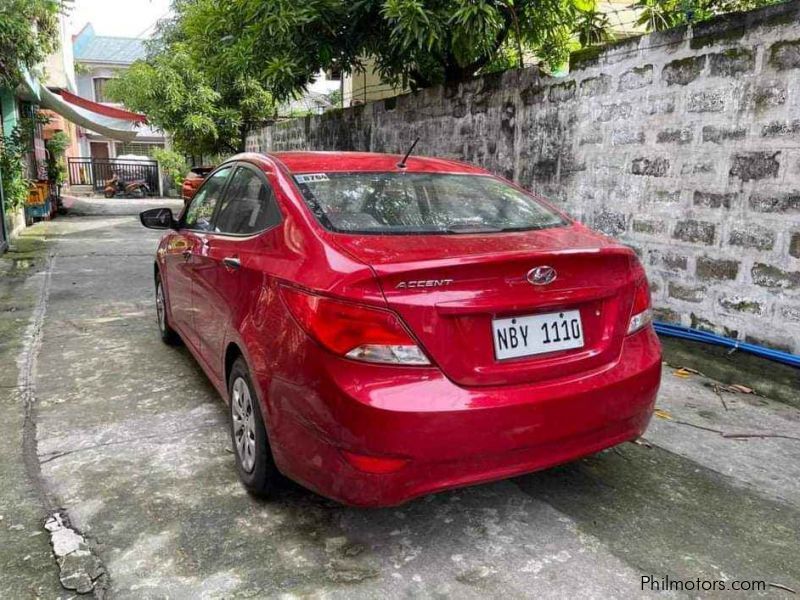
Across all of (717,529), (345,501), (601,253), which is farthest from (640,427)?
(345,501)

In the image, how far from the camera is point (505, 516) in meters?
2.58

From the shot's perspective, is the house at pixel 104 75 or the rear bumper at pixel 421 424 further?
the house at pixel 104 75

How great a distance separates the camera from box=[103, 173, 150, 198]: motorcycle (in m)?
22.2

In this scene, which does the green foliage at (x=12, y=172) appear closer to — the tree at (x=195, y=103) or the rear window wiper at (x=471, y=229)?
the tree at (x=195, y=103)

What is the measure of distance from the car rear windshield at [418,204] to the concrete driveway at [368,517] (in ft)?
3.77

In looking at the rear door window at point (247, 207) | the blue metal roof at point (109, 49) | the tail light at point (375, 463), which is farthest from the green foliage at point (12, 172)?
the blue metal roof at point (109, 49)

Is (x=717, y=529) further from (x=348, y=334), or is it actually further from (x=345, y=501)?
(x=348, y=334)

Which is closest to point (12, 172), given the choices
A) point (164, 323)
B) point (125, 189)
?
point (164, 323)

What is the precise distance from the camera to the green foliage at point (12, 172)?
398 inches

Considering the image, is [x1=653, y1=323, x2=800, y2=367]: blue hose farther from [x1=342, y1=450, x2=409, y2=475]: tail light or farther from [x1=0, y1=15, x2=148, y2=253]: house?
[x1=0, y1=15, x2=148, y2=253]: house

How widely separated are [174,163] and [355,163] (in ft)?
60.5

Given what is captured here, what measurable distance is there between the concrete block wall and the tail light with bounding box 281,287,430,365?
2.71 m

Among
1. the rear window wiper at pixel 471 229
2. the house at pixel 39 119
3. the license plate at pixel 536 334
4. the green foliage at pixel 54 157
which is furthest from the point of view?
the green foliage at pixel 54 157

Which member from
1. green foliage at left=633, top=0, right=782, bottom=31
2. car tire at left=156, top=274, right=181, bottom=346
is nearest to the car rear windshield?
car tire at left=156, top=274, right=181, bottom=346
